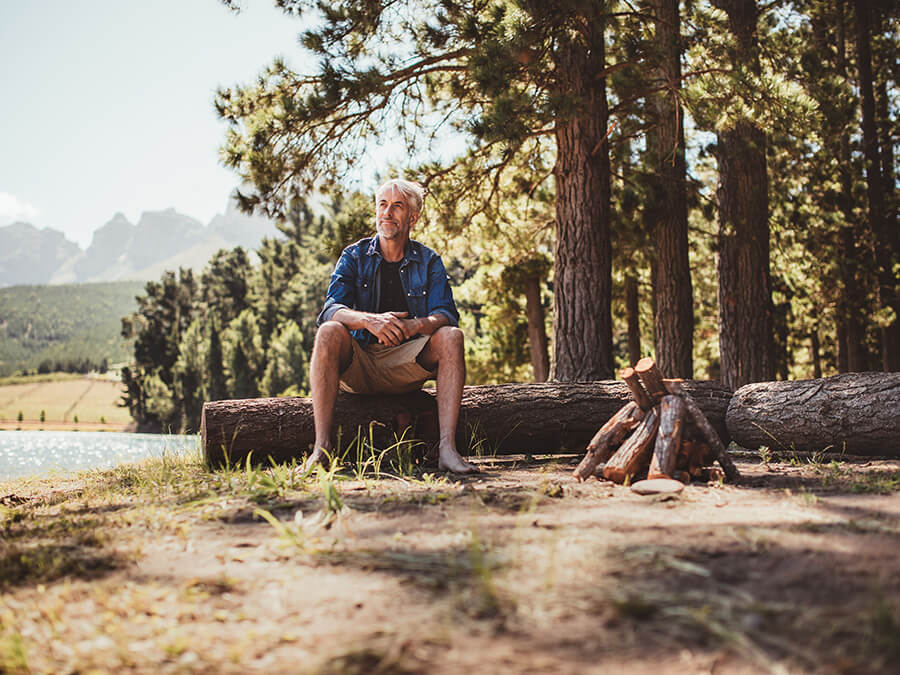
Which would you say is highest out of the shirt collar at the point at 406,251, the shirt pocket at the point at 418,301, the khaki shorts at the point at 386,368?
the shirt collar at the point at 406,251

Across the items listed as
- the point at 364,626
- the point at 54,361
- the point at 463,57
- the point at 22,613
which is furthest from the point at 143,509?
the point at 54,361

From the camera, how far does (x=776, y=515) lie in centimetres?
230

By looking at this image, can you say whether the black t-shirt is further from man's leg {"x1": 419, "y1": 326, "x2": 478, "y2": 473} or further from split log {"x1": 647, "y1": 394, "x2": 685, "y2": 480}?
split log {"x1": 647, "y1": 394, "x2": 685, "y2": 480}

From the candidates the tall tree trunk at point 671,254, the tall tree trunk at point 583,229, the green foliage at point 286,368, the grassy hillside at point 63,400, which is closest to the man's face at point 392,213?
the tall tree trunk at point 583,229

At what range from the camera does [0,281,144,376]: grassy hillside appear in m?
103

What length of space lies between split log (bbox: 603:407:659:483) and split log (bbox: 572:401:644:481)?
9cm

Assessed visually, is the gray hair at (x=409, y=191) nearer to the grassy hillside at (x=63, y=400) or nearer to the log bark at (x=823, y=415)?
the log bark at (x=823, y=415)

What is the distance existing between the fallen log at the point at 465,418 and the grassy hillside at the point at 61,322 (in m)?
101

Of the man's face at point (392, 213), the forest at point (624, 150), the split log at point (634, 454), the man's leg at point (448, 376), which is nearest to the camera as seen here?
the split log at point (634, 454)

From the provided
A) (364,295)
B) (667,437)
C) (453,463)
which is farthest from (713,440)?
(364,295)

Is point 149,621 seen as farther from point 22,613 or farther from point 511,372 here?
point 511,372

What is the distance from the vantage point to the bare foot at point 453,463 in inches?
136

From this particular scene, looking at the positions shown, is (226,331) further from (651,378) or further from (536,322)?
(651,378)

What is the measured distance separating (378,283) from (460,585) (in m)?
2.63
